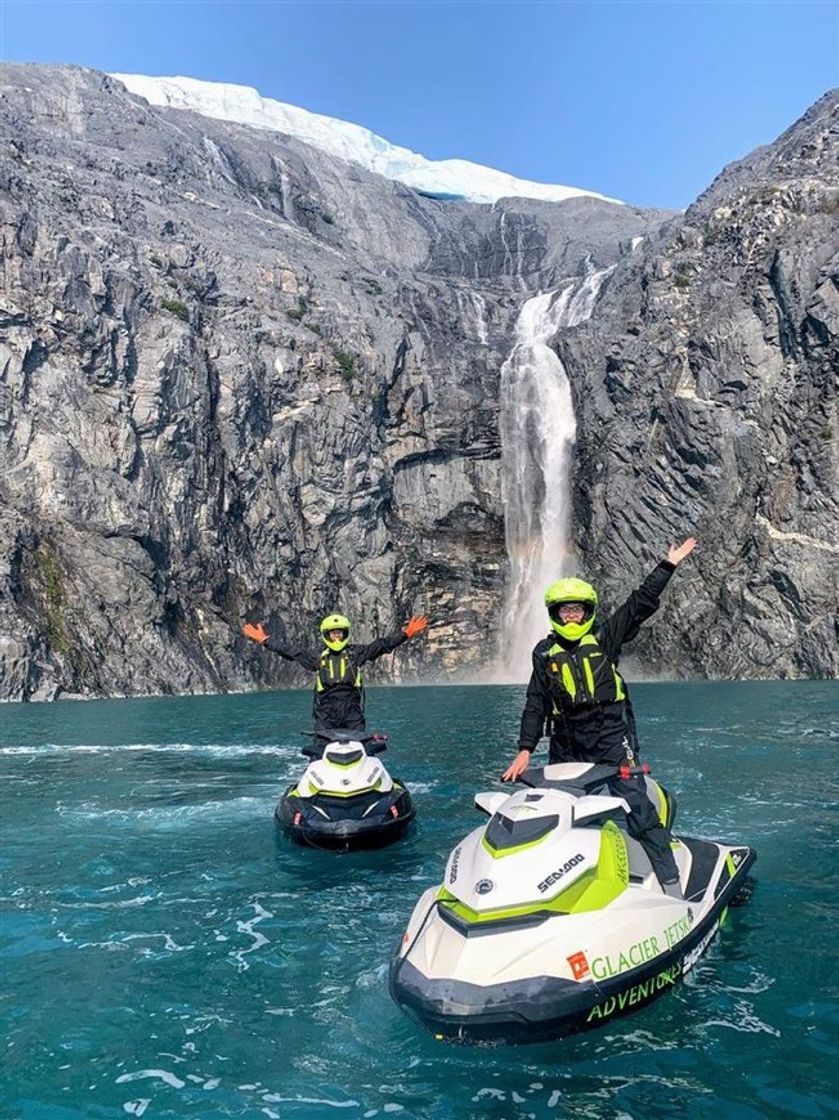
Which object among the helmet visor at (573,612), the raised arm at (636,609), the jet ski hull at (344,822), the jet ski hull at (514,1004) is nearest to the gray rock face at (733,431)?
the jet ski hull at (344,822)

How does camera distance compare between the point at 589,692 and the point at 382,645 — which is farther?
the point at 382,645

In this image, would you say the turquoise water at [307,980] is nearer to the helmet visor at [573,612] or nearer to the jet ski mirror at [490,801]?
the jet ski mirror at [490,801]

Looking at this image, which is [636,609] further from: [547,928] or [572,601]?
[547,928]

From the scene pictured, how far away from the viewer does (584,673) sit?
7160 mm

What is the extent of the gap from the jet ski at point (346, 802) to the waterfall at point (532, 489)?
51696mm

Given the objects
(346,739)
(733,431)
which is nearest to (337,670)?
(346,739)

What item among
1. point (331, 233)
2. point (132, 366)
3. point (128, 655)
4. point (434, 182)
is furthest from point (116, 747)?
point (434, 182)

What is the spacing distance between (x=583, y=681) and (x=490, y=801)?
A: 1.27m

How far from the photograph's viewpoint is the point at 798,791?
46.0 feet

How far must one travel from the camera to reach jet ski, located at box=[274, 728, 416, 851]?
34.8 ft

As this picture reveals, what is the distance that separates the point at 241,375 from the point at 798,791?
174 ft

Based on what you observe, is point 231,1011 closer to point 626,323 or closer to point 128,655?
point 128,655

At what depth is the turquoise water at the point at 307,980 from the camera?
4.97 m

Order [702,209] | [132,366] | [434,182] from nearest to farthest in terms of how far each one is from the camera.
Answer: [132,366]
[702,209]
[434,182]
